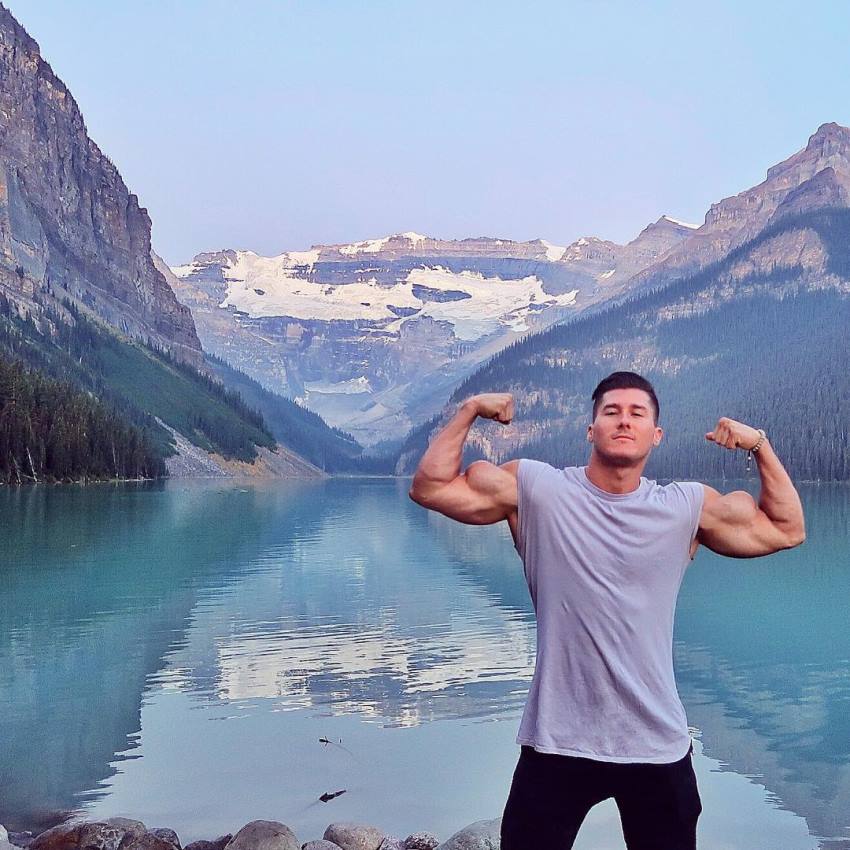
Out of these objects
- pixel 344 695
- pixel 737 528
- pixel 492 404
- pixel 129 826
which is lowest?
pixel 344 695

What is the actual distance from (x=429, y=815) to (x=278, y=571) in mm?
34997

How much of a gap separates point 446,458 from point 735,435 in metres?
1.57

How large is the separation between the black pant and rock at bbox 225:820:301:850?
21.6 ft

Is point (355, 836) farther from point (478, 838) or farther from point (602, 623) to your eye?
point (602, 623)

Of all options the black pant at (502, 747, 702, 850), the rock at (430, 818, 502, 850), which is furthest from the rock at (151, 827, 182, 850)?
the black pant at (502, 747, 702, 850)

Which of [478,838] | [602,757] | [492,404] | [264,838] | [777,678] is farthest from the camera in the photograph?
[777,678]

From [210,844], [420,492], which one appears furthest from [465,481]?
[210,844]

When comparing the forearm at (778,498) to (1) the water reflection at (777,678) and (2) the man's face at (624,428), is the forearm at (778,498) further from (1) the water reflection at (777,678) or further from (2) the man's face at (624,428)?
(1) the water reflection at (777,678)

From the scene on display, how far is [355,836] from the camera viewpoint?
12.8 metres

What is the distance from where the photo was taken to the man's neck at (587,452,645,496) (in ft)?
20.7

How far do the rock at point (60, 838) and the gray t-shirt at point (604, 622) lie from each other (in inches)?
318

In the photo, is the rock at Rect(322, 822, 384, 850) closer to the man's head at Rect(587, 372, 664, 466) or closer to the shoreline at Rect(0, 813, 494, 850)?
the shoreline at Rect(0, 813, 494, 850)

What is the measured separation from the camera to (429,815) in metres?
14.9

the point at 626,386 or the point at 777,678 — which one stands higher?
the point at 626,386
